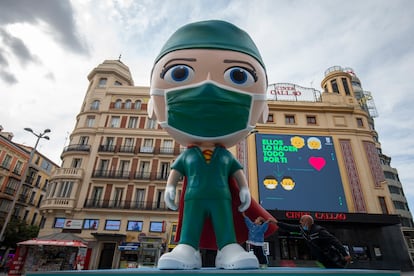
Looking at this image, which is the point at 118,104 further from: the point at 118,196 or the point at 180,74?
the point at 180,74

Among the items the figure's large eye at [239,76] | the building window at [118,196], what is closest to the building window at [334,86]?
the building window at [118,196]

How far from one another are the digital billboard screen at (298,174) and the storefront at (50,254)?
1141 cm

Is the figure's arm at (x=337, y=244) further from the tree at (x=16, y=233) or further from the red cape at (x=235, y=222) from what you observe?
the tree at (x=16, y=233)

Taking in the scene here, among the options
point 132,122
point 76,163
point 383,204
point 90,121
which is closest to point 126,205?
point 76,163

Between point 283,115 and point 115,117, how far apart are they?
561 inches

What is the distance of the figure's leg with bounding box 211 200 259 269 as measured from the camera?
7.55 feet

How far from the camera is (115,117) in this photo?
826 inches

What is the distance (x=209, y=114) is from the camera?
2.80m

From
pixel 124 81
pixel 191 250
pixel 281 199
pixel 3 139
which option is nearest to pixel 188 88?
pixel 191 250

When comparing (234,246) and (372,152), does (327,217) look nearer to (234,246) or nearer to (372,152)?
(372,152)

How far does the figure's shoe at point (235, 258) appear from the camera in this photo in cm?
228

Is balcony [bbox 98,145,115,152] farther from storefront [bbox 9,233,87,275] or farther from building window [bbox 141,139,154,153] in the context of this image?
storefront [bbox 9,233,87,275]

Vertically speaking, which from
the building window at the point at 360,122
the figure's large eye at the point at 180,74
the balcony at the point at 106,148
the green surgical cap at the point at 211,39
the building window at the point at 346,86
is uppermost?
the building window at the point at 346,86

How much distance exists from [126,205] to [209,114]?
1649 centimetres
